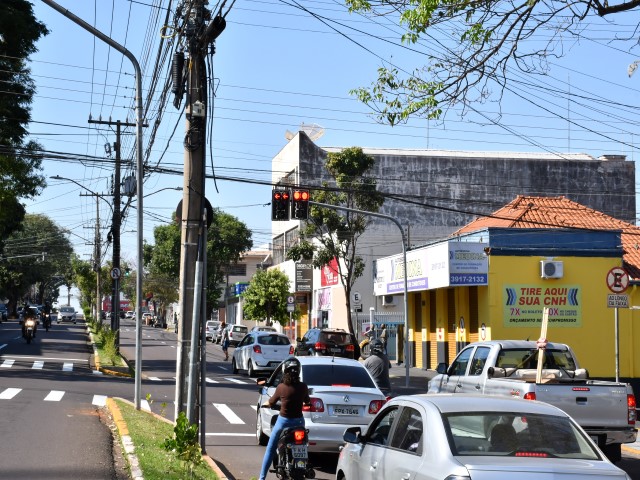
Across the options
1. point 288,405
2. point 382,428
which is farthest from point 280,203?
point 382,428

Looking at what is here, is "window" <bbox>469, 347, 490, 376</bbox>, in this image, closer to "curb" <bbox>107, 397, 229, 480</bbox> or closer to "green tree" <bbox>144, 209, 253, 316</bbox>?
"curb" <bbox>107, 397, 229, 480</bbox>

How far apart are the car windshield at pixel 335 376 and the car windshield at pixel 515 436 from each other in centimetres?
677

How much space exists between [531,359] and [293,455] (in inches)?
262

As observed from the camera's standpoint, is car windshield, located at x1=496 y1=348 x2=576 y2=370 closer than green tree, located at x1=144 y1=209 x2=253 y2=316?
Yes

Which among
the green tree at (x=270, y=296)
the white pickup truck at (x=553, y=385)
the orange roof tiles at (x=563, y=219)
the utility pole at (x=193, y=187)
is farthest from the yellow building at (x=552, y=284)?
the green tree at (x=270, y=296)

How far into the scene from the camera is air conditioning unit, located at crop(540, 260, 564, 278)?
108 ft

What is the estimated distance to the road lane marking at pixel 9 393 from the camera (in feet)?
69.0

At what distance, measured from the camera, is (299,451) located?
36.6ft

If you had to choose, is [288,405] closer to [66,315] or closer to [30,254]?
[30,254]

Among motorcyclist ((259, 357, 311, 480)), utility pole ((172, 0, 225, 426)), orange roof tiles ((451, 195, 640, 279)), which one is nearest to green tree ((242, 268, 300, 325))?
orange roof tiles ((451, 195, 640, 279))

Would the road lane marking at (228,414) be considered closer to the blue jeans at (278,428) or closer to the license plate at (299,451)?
the blue jeans at (278,428)

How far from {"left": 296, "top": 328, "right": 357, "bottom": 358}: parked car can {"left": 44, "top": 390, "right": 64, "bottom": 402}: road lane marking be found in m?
11.7

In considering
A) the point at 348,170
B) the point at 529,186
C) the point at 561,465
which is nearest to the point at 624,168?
the point at 529,186

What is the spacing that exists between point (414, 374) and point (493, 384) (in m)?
21.6
